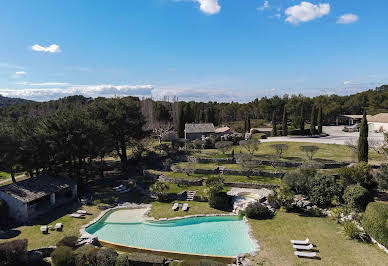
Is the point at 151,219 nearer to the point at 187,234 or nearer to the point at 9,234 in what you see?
the point at 187,234

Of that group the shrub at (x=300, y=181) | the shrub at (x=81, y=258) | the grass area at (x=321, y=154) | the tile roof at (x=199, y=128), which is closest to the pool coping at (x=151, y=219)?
the shrub at (x=81, y=258)

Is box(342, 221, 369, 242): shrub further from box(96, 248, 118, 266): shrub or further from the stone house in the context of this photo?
the stone house

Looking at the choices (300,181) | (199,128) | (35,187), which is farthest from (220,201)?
(199,128)

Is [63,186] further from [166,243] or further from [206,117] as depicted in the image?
[206,117]

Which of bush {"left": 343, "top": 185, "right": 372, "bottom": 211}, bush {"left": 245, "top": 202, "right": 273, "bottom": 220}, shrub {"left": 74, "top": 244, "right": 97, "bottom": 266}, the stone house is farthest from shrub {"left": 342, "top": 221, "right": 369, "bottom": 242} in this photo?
the stone house

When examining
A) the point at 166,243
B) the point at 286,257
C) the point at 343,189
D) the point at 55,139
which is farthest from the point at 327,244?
the point at 55,139

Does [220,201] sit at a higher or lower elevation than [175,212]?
higher
